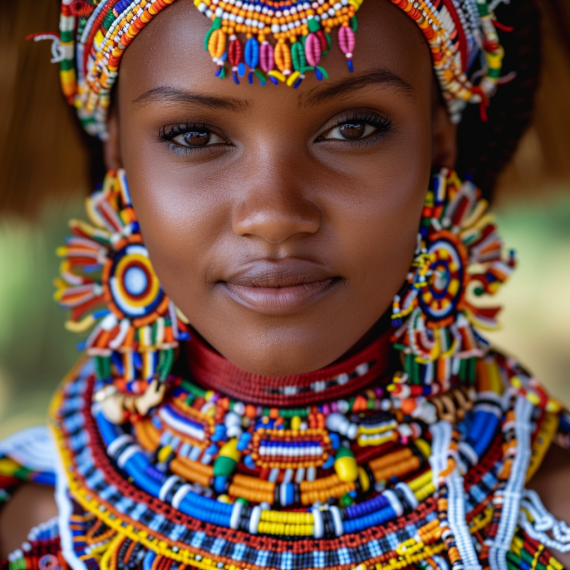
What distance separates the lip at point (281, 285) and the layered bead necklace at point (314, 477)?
24cm

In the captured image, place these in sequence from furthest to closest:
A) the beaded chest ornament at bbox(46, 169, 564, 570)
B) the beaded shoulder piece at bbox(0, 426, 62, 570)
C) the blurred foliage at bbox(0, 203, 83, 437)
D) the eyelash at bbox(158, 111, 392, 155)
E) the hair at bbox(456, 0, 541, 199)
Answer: the blurred foliage at bbox(0, 203, 83, 437) < the hair at bbox(456, 0, 541, 199) < the beaded shoulder piece at bbox(0, 426, 62, 570) < the beaded chest ornament at bbox(46, 169, 564, 570) < the eyelash at bbox(158, 111, 392, 155)

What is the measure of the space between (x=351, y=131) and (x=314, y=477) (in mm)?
680

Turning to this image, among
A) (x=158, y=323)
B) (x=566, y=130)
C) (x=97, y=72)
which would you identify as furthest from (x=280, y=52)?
(x=566, y=130)

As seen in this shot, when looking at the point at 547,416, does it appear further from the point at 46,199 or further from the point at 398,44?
the point at 46,199

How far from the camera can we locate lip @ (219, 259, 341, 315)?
1.10 metres

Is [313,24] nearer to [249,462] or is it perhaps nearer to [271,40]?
[271,40]

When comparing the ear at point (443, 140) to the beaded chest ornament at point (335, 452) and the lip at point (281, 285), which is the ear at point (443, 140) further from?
the lip at point (281, 285)

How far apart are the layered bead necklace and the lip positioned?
24cm

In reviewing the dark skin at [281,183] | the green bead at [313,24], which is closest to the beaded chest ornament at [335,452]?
the dark skin at [281,183]

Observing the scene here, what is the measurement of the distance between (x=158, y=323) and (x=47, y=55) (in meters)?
0.70

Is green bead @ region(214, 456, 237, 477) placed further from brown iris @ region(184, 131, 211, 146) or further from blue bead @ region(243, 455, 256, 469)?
brown iris @ region(184, 131, 211, 146)

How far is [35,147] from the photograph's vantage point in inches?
64.4

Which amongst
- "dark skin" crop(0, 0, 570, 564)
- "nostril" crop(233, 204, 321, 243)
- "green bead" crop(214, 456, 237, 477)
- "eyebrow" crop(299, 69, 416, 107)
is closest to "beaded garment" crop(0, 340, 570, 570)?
"green bead" crop(214, 456, 237, 477)

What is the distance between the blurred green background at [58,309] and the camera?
187 cm
